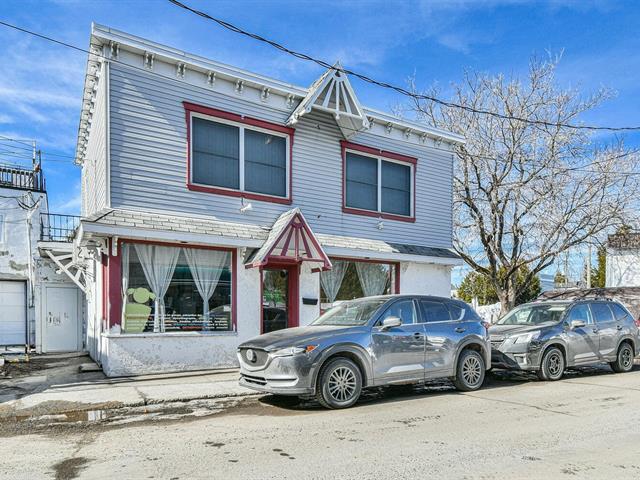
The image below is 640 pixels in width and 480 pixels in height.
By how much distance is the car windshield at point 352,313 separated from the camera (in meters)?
8.90

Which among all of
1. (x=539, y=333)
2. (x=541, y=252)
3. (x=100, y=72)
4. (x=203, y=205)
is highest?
(x=100, y=72)

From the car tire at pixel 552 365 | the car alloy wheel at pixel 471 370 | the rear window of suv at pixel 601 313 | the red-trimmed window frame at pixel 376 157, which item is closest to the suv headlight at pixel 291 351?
the car alloy wheel at pixel 471 370

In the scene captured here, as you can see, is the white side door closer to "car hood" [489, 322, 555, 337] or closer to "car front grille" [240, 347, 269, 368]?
"car front grille" [240, 347, 269, 368]

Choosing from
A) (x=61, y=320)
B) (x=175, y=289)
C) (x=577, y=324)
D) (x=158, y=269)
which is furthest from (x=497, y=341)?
(x=61, y=320)

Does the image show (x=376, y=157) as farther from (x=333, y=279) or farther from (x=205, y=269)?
(x=205, y=269)

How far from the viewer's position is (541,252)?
1952cm

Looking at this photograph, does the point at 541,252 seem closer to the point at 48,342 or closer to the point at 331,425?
the point at 331,425

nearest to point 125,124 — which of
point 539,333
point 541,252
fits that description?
point 539,333

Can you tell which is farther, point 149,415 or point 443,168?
point 443,168

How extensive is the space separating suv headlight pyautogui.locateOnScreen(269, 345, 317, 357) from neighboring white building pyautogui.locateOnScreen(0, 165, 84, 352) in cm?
1084

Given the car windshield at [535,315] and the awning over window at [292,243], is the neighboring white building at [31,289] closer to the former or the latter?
the awning over window at [292,243]

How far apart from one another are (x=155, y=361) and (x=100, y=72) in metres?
6.31

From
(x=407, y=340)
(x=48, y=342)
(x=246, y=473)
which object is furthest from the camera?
(x=48, y=342)

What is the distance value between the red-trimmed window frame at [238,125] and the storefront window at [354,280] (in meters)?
2.37
